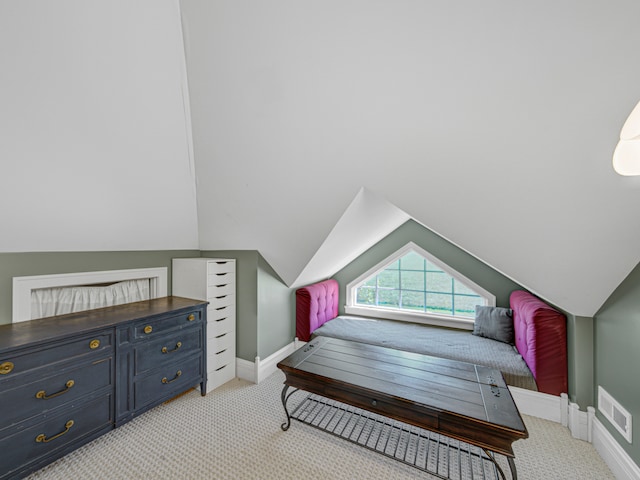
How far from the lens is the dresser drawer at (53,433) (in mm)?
1485

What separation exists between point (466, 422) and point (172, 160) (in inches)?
104

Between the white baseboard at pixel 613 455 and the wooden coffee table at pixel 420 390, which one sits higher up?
the wooden coffee table at pixel 420 390

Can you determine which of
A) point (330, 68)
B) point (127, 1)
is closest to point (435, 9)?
point (330, 68)

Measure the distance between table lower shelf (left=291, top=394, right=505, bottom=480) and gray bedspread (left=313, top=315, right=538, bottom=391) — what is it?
0.70 m

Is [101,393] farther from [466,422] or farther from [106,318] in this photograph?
[466,422]

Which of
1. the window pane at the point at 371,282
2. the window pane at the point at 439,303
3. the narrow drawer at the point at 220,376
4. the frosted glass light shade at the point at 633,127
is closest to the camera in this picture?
the frosted glass light shade at the point at 633,127

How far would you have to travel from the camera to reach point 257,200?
2203mm

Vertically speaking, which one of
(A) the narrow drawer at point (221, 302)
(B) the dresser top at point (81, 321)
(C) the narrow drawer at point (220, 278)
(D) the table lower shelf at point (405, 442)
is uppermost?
(C) the narrow drawer at point (220, 278)

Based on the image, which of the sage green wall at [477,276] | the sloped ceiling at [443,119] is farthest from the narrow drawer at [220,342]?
the sage green wall at [477,276]

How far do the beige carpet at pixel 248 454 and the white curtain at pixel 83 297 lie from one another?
104 cm

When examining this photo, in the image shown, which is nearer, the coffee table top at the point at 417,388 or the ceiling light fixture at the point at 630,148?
the ceiling light fixture at the point at 630,148

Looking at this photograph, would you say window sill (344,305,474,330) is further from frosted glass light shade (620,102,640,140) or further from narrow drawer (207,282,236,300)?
frosted glass light shade (620,102,640,140)

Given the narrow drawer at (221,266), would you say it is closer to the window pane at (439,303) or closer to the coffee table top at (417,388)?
the coffee table top at (417,388)

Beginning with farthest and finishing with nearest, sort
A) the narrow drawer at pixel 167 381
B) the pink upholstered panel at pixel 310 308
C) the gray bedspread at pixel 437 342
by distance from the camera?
the pink upholstered panel at pixel 310 308, the gray bedspread at pixel 437 342, the narrow drawer at pixel 167 381
